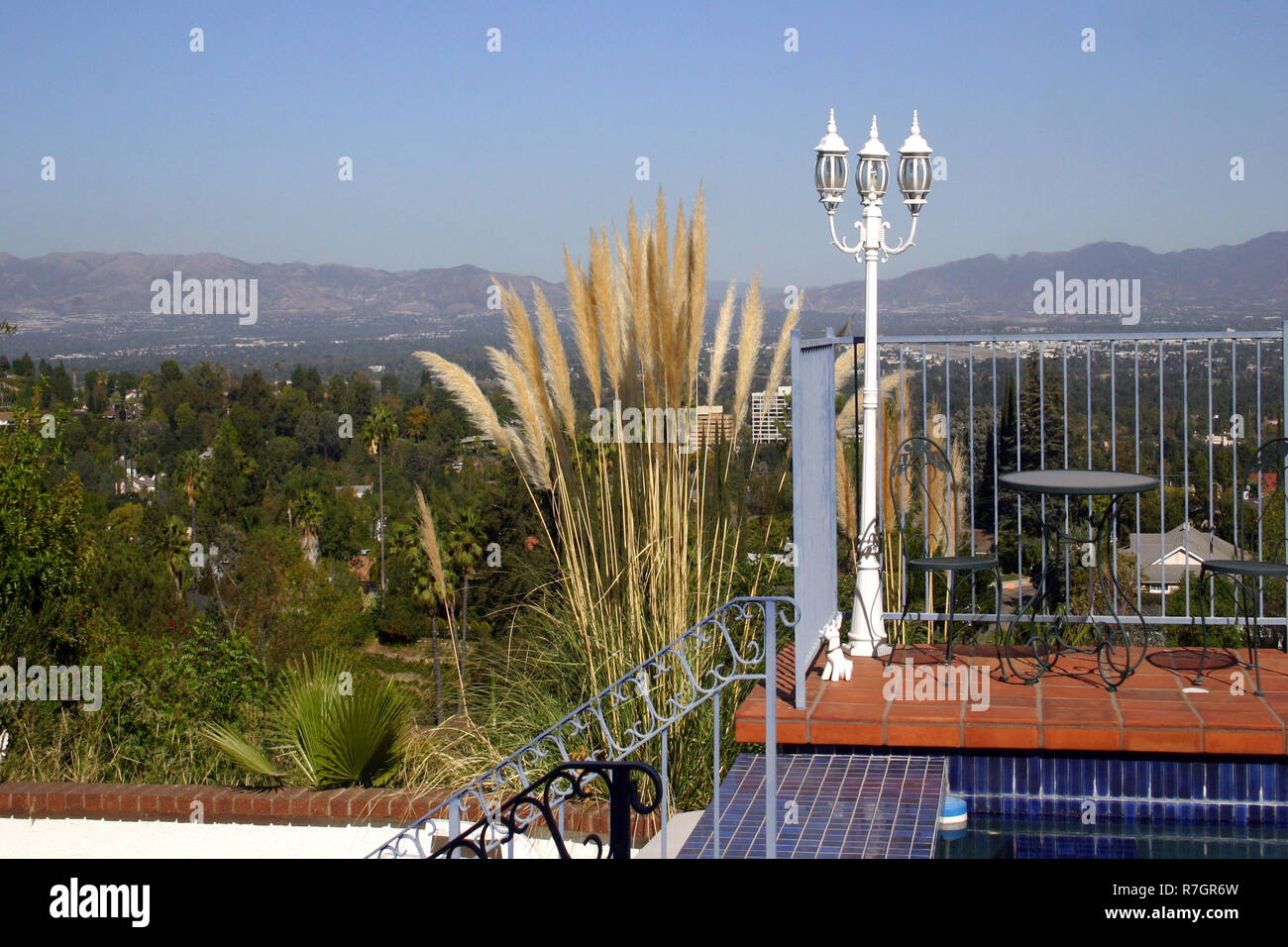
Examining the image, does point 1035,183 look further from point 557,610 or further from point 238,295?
point 557,610

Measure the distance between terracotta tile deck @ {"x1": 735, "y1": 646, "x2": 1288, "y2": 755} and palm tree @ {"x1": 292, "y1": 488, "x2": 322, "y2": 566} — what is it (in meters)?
49.5

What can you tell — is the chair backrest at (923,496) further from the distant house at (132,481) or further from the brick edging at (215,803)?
the distant house at (132,481)

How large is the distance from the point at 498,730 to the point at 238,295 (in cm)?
472

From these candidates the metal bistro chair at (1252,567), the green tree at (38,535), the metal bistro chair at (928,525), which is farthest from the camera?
the green tree at (38,535)

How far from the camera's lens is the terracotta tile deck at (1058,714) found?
345 cm

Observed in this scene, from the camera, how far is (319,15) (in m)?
26.4

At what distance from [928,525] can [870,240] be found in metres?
1.38

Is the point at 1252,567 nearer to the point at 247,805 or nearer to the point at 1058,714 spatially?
the point at 1058,714

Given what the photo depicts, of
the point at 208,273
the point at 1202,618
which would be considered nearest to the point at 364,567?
the point at 208,273

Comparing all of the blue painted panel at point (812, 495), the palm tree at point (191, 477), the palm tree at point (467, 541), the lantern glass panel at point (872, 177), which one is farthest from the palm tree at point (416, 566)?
the lantern glass panel at point (872, 177)

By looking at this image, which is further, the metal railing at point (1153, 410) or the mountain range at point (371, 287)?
the mountain range at point (371, 287)

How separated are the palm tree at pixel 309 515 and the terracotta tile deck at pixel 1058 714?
49.5 m

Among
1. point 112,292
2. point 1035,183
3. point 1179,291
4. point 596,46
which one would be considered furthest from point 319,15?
point 112,292

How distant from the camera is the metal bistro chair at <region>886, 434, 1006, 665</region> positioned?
407cm
